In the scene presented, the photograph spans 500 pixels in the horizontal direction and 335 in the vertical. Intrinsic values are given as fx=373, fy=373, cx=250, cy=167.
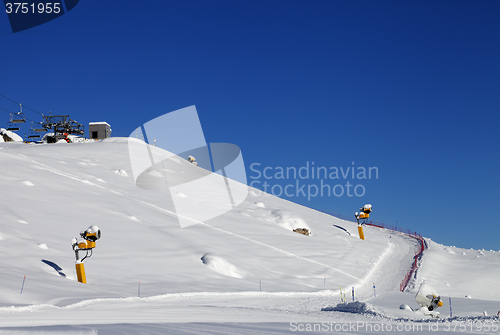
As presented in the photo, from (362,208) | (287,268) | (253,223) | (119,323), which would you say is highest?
(362,208)

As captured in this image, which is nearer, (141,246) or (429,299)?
(429,299)

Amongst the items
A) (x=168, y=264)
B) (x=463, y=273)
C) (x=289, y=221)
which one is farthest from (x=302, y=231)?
(x=168, y=264)

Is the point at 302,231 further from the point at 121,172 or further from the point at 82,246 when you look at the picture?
the point at 82,246

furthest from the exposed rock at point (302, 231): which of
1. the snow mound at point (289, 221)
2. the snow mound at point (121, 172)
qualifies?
the snow mound at point (121, 172)

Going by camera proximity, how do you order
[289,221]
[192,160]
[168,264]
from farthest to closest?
1. [192,160]
2. [289,221]
3. [168,264]

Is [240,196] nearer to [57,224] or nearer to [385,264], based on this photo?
[385,264]

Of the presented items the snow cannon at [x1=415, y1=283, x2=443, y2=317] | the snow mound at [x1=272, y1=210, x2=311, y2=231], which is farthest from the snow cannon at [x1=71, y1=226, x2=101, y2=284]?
the snow mound at [x1=272, y1=210, x2=311, y2=231]

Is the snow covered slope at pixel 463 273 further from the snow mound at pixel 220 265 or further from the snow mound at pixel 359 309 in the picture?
the snow mound at pixel 359 309

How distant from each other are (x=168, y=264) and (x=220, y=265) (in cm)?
260

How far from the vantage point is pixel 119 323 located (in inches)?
329

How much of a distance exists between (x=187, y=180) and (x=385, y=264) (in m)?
22.4

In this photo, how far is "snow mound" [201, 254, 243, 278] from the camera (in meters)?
18.5

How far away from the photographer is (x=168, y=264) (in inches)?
703

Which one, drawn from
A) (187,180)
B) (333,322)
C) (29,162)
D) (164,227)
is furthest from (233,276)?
(187,180)
